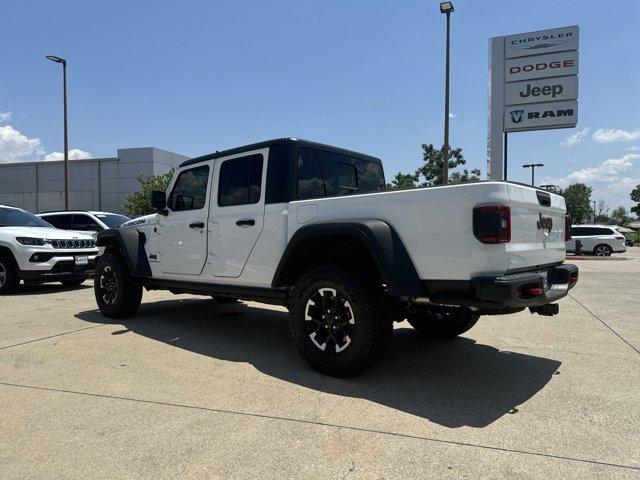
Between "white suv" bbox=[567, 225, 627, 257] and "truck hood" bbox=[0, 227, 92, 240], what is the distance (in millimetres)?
21915

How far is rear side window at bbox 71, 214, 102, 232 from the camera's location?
12.5 meters

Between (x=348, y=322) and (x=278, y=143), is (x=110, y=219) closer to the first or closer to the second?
(x=278, y=143)

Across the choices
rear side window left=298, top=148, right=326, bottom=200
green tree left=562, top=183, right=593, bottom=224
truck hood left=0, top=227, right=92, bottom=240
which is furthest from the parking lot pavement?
green tree left=562, top=183, right=593, bottom=224

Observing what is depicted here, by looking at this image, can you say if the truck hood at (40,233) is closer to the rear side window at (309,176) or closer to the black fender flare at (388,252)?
the rear side window at (309,176)

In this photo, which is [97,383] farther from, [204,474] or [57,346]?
[204,474]

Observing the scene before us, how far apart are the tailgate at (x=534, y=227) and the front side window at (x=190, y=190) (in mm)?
3415

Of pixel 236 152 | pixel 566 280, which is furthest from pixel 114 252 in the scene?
pixel 566 280

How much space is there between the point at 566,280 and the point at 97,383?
4.00m

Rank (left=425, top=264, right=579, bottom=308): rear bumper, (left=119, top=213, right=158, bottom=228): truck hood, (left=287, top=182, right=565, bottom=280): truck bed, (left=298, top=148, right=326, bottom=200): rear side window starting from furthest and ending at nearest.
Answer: (left=119, top=213, right=158, bottom=228): truck hood → (left=298, top=148, right=326, bottom=200): rear side window → (left=287, top=182, right=565, bottom=280): truck bed → (left=425, top=264, right=579, bottom=308): rear bumper

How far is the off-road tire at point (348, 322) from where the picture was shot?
3.67m

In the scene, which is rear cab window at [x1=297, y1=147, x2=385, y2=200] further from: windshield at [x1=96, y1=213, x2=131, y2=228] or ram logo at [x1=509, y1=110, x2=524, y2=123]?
ram logo at [x1=509, y1=110, x2=524, y2=123]

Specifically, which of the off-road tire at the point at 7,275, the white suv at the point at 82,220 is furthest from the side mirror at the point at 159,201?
the white suv at the point at 82,220

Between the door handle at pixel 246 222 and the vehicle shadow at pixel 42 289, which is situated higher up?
the door handle at pixel 246 222

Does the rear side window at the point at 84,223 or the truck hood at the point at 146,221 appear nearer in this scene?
the truck hood at the point at 146,221
